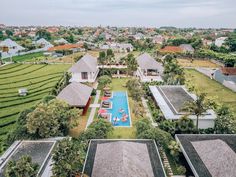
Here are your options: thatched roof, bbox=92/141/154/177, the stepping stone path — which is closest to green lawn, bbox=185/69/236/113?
the stepping stone path

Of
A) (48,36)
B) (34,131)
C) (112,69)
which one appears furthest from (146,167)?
(48,36)

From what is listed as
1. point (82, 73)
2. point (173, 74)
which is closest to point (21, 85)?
point (82, 73)

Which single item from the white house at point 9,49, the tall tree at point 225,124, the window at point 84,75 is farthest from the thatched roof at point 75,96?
the white house at point 9,49

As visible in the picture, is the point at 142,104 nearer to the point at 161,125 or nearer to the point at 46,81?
the point at 161,125

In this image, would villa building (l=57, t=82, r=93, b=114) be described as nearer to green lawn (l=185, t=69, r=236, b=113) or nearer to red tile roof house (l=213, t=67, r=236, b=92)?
green lawn (l=185, t=69, r=236, b=113)

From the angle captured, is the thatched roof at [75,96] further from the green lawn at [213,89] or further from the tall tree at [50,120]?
the green lawn at [213,89]

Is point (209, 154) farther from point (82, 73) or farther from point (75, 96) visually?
point (82, 73)

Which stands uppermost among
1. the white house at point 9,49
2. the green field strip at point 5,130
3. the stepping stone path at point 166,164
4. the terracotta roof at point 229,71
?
the white house at point 9,49
